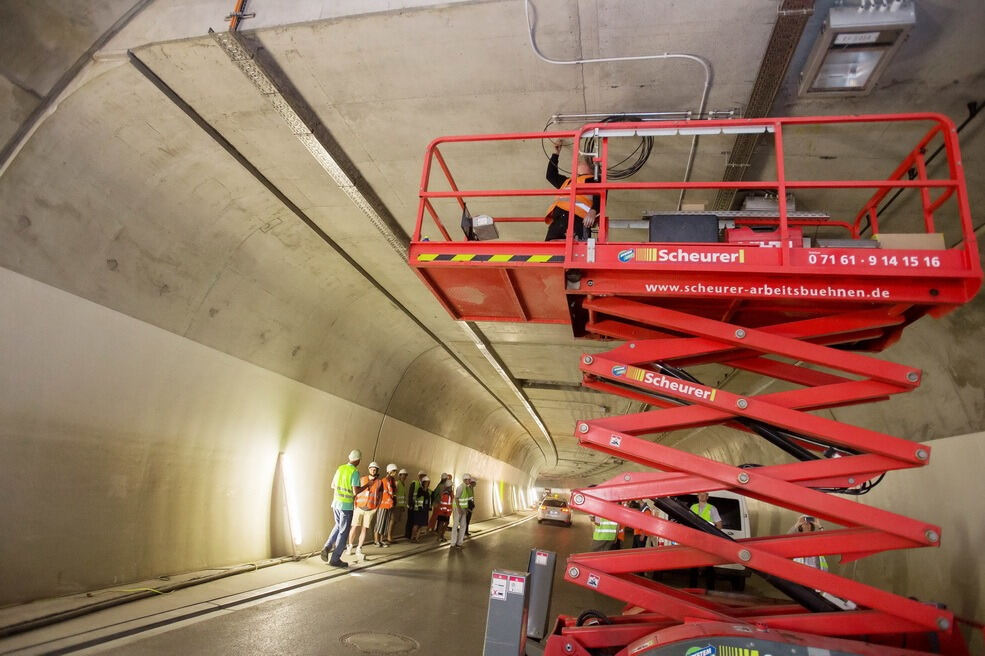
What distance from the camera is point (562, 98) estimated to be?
546 centimetres

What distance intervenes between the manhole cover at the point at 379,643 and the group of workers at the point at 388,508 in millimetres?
4226

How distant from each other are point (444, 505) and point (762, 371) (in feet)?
43.4

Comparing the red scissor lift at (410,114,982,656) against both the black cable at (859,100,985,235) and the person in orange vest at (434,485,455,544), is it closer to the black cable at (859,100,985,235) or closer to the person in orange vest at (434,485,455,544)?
the black cable at (859,100,985,235)

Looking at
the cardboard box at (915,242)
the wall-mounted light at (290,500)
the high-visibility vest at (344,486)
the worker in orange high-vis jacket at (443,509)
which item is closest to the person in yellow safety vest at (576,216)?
the cardboard box at (915,242)

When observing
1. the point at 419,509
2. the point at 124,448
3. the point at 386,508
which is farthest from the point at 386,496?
the point at 124,448

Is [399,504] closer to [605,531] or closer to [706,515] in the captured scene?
[605,531]

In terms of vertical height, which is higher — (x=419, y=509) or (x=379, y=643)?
(x=419, y=509)

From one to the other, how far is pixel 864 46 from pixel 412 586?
8482 mm

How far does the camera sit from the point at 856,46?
4543mm

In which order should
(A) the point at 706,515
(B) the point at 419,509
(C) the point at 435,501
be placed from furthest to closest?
(C) the point at 435,501 → (B) the point at 419,509 → (A) the point at 706,515

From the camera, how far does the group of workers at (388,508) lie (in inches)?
389

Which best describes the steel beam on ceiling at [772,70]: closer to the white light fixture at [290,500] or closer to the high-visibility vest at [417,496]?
the white light fixture at [290,500]

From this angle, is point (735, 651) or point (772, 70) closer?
point (735, 651)

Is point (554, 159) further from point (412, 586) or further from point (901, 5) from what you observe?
point (412, 586)
